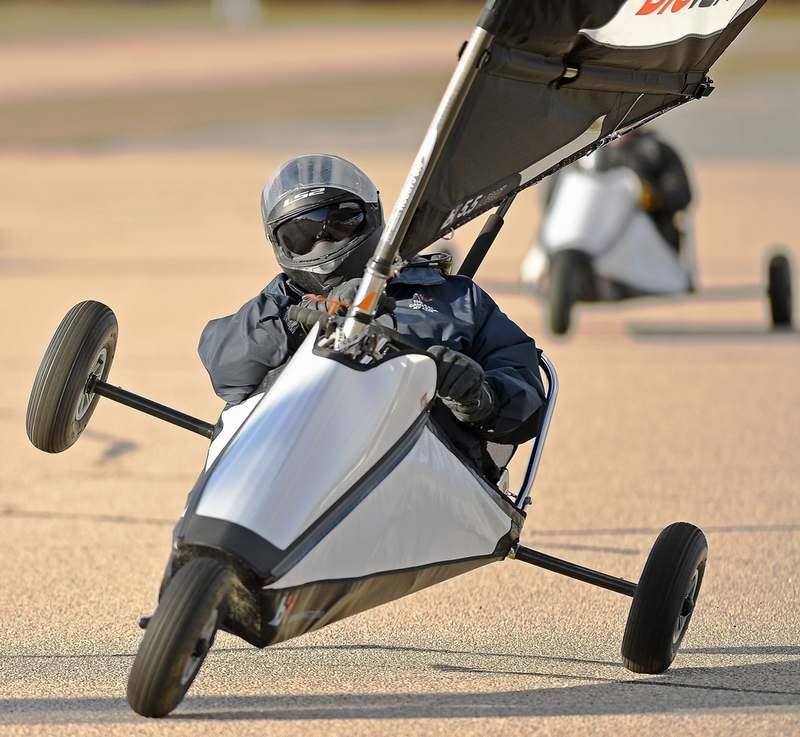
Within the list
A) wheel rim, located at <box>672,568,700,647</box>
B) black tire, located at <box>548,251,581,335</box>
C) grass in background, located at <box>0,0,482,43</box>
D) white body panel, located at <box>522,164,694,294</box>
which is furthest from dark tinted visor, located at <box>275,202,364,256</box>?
grass in background, located at <box>0,0,482,43</box>

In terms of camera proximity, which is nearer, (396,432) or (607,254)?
(396,432)

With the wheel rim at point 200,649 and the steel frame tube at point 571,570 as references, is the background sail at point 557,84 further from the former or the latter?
the wheel rim at point 200,649

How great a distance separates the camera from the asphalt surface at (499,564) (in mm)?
4527

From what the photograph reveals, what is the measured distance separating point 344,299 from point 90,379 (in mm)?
1033

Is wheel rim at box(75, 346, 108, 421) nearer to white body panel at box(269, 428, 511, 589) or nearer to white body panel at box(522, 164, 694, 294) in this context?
white body panel at box(269, 428, 511, 589)

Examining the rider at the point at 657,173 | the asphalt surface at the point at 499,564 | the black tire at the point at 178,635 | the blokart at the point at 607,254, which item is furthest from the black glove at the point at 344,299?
the rider at the point at 657,173

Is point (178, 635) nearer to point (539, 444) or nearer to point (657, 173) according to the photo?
point (539, 444)

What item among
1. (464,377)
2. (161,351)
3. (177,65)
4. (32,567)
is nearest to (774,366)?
(161,351)

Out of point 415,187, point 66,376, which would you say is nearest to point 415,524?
point 415,187

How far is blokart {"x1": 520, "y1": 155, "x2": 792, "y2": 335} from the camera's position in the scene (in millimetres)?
11367

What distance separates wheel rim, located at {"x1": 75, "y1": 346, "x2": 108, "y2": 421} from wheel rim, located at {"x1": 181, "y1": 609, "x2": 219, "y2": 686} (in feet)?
4.17

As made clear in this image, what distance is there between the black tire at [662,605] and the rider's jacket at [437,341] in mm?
532

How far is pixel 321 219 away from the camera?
16.2ft

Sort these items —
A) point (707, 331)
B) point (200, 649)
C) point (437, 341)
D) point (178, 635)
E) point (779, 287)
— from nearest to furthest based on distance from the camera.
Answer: point (178, 635)
point (200, 649)
point (437, 341)
point (779, 287)
point (707, 331)
